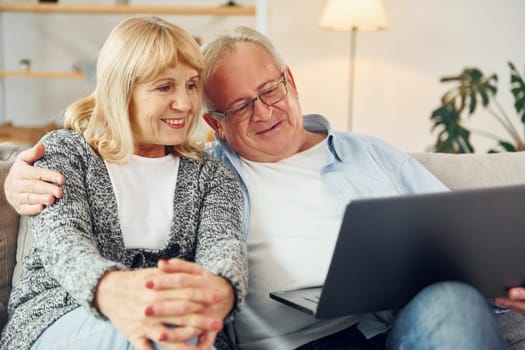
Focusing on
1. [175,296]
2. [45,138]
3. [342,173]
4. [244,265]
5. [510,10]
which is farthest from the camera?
[510,10]

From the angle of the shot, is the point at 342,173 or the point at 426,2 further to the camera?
the point at 426,2

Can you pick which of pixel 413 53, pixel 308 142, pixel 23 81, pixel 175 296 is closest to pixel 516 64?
pixel 413 53

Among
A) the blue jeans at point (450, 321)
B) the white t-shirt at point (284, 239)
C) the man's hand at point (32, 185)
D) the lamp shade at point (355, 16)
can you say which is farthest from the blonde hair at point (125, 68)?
the lamp shade at point (355, 16)

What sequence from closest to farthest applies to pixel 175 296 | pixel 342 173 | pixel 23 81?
pixel 175 296
pixel 342 173
pixel 23 81

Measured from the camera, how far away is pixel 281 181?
163 centimetres

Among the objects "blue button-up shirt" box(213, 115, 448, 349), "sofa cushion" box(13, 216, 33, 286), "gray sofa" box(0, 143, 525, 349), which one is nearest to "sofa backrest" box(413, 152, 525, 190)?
"gray sofa" box(0, 143, 525, 349)

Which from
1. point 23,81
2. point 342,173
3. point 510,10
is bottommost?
point 23,81

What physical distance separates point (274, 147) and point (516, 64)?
2869 millimetres

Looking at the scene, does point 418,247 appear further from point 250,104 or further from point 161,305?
point 250,104

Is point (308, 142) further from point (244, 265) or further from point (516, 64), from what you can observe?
point (516, 64)

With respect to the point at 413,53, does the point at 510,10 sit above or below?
above

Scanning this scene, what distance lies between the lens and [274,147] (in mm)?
1651

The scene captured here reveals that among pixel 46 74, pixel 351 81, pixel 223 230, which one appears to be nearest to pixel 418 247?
pixel 223 230

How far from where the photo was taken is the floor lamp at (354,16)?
3646 mm
